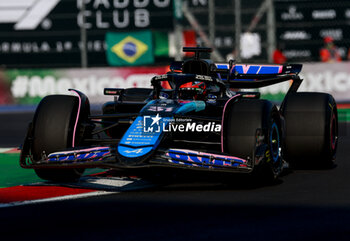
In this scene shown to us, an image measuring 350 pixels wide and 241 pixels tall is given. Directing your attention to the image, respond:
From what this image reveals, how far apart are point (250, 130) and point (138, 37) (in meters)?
15.0

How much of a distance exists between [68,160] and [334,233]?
2.97 m

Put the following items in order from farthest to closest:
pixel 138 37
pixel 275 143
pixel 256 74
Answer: pixel 138 37
pixel 256 74
pixel 275 143

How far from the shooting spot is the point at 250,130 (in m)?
8.26

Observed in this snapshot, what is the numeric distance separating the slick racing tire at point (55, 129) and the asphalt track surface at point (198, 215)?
3.45 ft

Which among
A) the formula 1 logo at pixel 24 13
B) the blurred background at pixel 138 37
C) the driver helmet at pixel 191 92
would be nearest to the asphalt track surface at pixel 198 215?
the driver helmet at pixel 191 92

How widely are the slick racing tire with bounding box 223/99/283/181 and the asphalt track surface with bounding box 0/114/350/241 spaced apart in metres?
0.22

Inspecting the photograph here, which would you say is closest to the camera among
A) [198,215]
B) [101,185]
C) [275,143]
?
[198,215]

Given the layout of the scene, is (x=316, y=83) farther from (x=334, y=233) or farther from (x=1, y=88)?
(x=334, y=233)

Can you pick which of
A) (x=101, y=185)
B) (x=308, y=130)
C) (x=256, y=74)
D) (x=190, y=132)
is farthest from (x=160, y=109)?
(x=256, y=74)

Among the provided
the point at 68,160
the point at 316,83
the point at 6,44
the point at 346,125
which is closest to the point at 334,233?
the point at 68,160

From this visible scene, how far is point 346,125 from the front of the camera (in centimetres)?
1631

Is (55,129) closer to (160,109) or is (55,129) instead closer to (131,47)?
(160,109)

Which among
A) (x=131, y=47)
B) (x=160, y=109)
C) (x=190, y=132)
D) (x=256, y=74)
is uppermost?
(x=131, y=47)

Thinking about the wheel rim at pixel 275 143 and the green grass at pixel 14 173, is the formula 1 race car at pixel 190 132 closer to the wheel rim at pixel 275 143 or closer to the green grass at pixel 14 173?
the wheel rim at pixel 275 143
